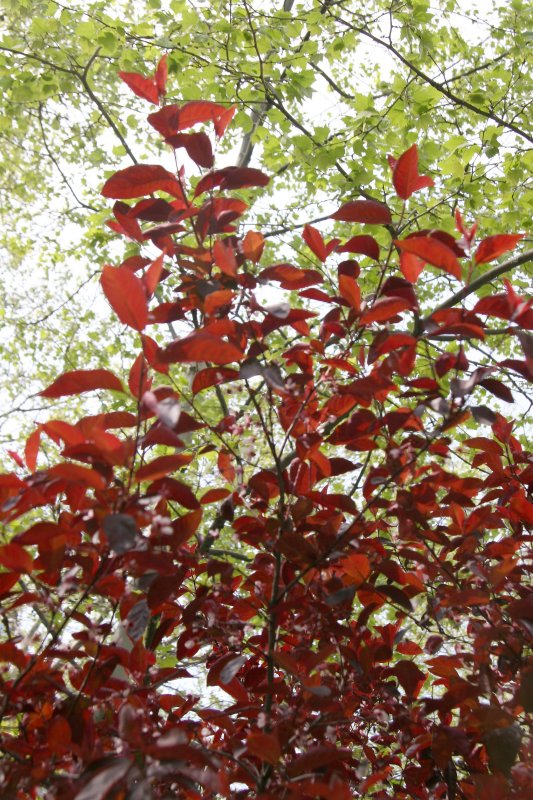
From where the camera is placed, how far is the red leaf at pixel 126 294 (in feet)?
3.08

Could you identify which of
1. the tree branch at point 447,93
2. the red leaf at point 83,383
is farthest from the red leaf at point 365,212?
the tree branch at point 447,93

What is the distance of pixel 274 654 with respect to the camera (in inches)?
41.8

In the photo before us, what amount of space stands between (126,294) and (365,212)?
23.1 inches

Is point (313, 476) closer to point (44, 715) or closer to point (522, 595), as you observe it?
point (522, 595)

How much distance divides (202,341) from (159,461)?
192 millimetres

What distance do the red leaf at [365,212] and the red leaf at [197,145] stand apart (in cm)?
29

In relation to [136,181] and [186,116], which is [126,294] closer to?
[136,181]

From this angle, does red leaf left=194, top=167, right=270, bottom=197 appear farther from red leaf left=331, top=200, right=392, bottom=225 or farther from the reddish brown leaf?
A: the reddish brown leaf

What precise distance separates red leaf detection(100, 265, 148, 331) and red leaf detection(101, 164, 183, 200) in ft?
1.17

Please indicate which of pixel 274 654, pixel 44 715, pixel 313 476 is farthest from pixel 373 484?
pixel 44 715

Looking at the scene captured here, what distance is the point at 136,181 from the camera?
1.26 meters

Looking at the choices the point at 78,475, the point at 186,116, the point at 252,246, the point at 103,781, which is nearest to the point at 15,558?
the point at 78,475

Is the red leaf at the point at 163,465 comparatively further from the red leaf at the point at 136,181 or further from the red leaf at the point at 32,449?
the red leaf at the point at 136,181

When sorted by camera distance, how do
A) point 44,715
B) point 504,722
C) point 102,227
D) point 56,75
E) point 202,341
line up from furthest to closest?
point 102,227 < point 56,75 < point 44,715 < point 504,722 < point 202,341
